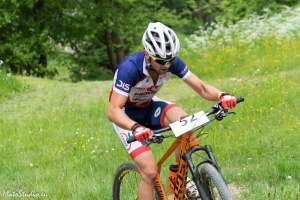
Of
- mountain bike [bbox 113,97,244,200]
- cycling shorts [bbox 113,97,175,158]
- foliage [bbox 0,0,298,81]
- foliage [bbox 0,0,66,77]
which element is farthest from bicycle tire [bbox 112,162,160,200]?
foliage [bbox 0,0,66,77]

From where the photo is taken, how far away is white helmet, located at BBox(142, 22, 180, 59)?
5066mm

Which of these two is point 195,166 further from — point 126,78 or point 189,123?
point 126,78

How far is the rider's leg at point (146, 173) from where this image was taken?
536 centimetres

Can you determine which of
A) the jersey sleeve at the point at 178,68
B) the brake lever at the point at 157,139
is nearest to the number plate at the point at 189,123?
the brake lever at the point at 157,139

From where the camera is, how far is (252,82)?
1363 centimetres

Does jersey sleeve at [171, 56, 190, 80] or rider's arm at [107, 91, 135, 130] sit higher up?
jersey sleeve at [171, 56, 190, 80]

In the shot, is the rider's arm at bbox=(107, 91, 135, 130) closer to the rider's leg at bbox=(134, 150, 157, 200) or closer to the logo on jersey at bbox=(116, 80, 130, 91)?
the logo on jersey at bbox=(116, 80, 130, 91)

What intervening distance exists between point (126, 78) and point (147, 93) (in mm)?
399

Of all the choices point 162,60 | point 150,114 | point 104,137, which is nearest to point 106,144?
point 104,137

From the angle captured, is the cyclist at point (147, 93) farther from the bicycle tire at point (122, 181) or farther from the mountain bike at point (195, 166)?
the bicycle tire at point (122, 181)

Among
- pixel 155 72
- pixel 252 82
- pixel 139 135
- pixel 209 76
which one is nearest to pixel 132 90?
pixel 155 72

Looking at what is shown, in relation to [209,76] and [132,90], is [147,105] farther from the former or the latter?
[209,76]

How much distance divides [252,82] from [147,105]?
8001 mm

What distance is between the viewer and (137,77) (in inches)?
216
